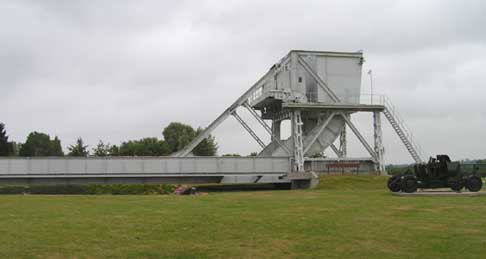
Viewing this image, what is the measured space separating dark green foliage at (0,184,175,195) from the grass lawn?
22297mm

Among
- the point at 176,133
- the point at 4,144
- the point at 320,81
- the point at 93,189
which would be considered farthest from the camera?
the point at 176,133

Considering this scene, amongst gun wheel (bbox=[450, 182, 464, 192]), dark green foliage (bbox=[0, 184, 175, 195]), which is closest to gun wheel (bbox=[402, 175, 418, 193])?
gun wheel (bbox=[450, 182, 464, 192])

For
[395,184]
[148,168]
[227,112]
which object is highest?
[227,112]

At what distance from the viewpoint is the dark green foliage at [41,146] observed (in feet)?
334

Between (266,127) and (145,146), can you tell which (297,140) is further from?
(145,146)

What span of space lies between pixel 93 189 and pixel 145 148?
4373 cm

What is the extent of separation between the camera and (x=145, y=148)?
84.4 meters

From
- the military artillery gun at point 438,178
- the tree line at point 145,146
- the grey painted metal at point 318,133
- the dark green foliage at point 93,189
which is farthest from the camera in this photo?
the tree line at point 145,146

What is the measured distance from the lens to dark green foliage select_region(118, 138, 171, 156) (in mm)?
84625

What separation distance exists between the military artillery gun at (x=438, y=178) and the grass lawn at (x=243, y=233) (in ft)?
32.1

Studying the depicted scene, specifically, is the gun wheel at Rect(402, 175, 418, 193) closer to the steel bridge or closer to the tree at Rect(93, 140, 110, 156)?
the steel bridge

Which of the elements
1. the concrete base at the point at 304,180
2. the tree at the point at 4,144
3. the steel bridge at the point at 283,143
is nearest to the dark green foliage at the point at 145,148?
the tree at the point at 4,144

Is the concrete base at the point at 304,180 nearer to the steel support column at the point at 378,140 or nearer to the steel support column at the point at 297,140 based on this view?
the steel support column at the point at 297,140

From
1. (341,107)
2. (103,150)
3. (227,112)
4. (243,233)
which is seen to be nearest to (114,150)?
(103,150)
